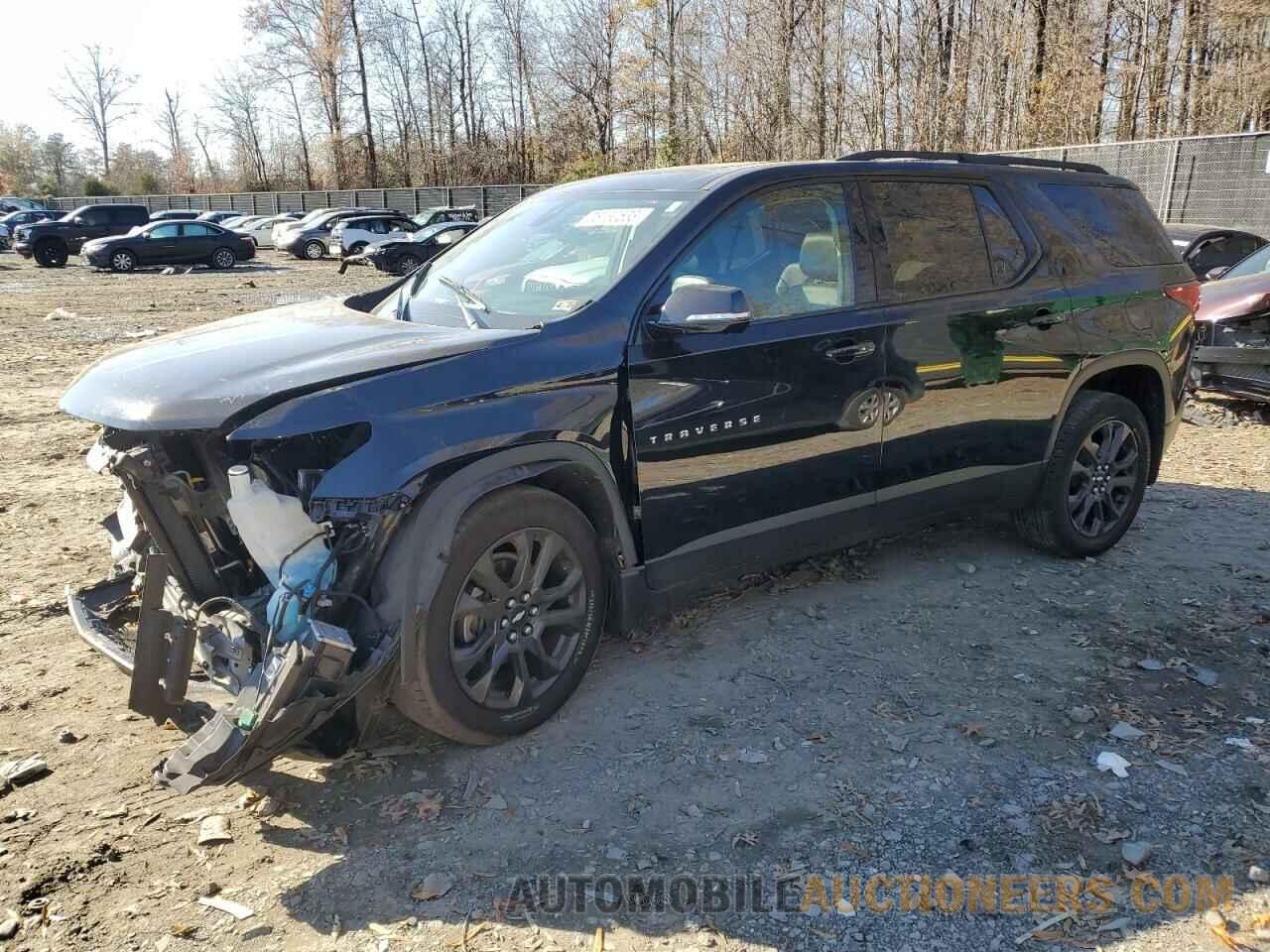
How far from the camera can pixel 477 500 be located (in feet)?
10.4

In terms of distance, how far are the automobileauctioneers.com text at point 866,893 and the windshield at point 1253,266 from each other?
8047mm

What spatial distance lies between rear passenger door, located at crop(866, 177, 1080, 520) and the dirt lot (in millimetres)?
649

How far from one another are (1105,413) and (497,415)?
3477mm

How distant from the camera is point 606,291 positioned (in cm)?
357

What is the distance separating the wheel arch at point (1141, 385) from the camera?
5027mm

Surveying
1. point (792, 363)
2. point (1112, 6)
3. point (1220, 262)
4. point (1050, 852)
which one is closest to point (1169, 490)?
point (792, 363)

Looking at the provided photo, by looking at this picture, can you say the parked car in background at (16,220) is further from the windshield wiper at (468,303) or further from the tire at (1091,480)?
the tire at (1091,480)

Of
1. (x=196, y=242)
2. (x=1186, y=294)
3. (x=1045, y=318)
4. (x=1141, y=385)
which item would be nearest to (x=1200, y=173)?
(x=1186, y=294)

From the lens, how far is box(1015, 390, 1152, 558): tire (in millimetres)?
5035

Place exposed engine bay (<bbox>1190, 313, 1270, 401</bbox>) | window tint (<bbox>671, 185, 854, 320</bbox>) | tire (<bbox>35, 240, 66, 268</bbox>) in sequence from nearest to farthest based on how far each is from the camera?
window tint (<bbox>671, 185, 854, 320</bbox>) → exposed engine bay (<bbox>1190, 313, 1270, 401</bbox>) → tire (<bbox>35, 240, 66, 268</bbox>)

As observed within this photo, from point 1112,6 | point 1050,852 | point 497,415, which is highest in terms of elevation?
point 1112,6

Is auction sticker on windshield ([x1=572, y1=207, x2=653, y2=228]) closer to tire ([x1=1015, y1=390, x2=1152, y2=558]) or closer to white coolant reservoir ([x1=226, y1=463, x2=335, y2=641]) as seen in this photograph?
white coolant reservoir ([x1=226, y1=463, x2=335, y2=641])

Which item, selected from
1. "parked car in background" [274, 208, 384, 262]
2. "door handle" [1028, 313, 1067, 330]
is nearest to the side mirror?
"door handle" [1028, 313, 1067, 330]

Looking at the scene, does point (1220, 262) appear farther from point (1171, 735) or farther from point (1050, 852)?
point (1050, 852)
